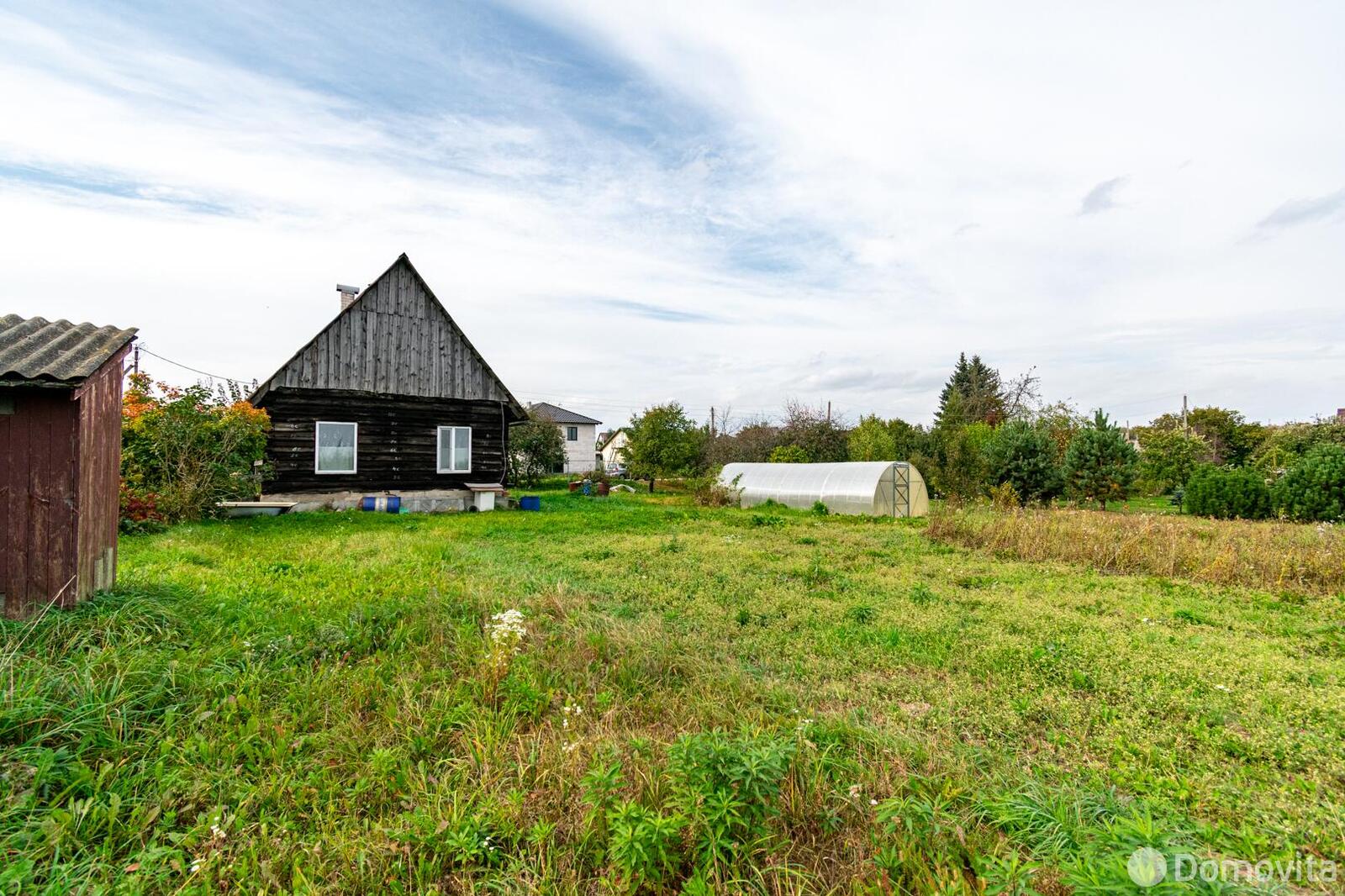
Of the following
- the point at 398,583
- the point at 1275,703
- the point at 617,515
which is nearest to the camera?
the point at 1275,703

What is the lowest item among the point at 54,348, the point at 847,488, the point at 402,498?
the point at 402,498

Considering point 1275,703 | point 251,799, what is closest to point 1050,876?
point 1275,703

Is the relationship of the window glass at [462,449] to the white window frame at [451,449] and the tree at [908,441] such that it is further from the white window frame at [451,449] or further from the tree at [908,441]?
the tree at [908,441]

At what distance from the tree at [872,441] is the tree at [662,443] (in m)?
7.90

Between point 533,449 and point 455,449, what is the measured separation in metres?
10.1

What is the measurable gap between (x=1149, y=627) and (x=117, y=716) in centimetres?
816

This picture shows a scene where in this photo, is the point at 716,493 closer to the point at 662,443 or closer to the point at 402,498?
the point at 662,443

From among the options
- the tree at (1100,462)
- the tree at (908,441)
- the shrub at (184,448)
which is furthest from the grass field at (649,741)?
the tree at (908,441)

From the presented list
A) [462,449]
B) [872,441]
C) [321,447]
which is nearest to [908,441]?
[872,441]

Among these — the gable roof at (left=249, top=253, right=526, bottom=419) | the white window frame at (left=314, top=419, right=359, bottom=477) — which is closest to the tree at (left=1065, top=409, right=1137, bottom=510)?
the gable roof at (left=249, top=253, right=526, bottom=419)

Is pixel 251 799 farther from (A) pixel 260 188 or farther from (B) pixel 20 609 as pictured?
(A) pixel 260 188

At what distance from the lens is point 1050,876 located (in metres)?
2.29

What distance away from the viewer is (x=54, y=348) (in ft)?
16.0

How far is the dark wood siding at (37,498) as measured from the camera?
4.50 meters
